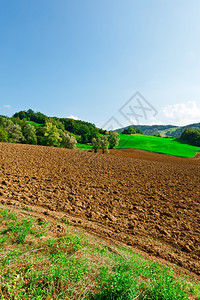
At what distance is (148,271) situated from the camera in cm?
408

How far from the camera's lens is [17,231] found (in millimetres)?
4785

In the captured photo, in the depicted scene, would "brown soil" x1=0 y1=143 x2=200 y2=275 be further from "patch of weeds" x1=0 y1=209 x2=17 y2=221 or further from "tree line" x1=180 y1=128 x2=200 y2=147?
"tree line" x1=180 y1=128 x2=200 y2=147

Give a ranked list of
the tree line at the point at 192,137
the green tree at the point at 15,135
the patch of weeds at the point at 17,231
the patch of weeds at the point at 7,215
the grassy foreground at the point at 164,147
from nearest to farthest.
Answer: the patch of weeds at the point at 17,231, the patch of weeds at the point at 7,215, the green tree at the point at 15,135, the grassy foreground at the point at 164,147, the tree line at the point at 192,137

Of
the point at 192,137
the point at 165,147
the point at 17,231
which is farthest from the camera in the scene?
the point at 192,137

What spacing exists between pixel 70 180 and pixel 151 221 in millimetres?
6915

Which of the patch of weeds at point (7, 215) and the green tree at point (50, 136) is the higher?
the green tree at point (50, 136)

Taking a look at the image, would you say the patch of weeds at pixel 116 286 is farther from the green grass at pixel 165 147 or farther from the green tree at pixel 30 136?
the green grass at pixel 165 147

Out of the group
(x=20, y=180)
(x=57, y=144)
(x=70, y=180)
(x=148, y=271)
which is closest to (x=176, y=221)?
(x=148, y=271)

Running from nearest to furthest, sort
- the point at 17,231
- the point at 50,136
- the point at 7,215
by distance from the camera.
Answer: the point at 17,231 → the point at 7,215 → the point at 50,136

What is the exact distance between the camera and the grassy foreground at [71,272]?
9.95 feet

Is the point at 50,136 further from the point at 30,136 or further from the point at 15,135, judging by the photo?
the point at 15,135

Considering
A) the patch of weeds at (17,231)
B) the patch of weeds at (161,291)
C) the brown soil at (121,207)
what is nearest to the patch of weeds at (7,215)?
the patch of weeds at (17,231)

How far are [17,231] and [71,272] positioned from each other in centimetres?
248

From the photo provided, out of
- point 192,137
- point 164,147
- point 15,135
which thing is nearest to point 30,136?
point 15,135
